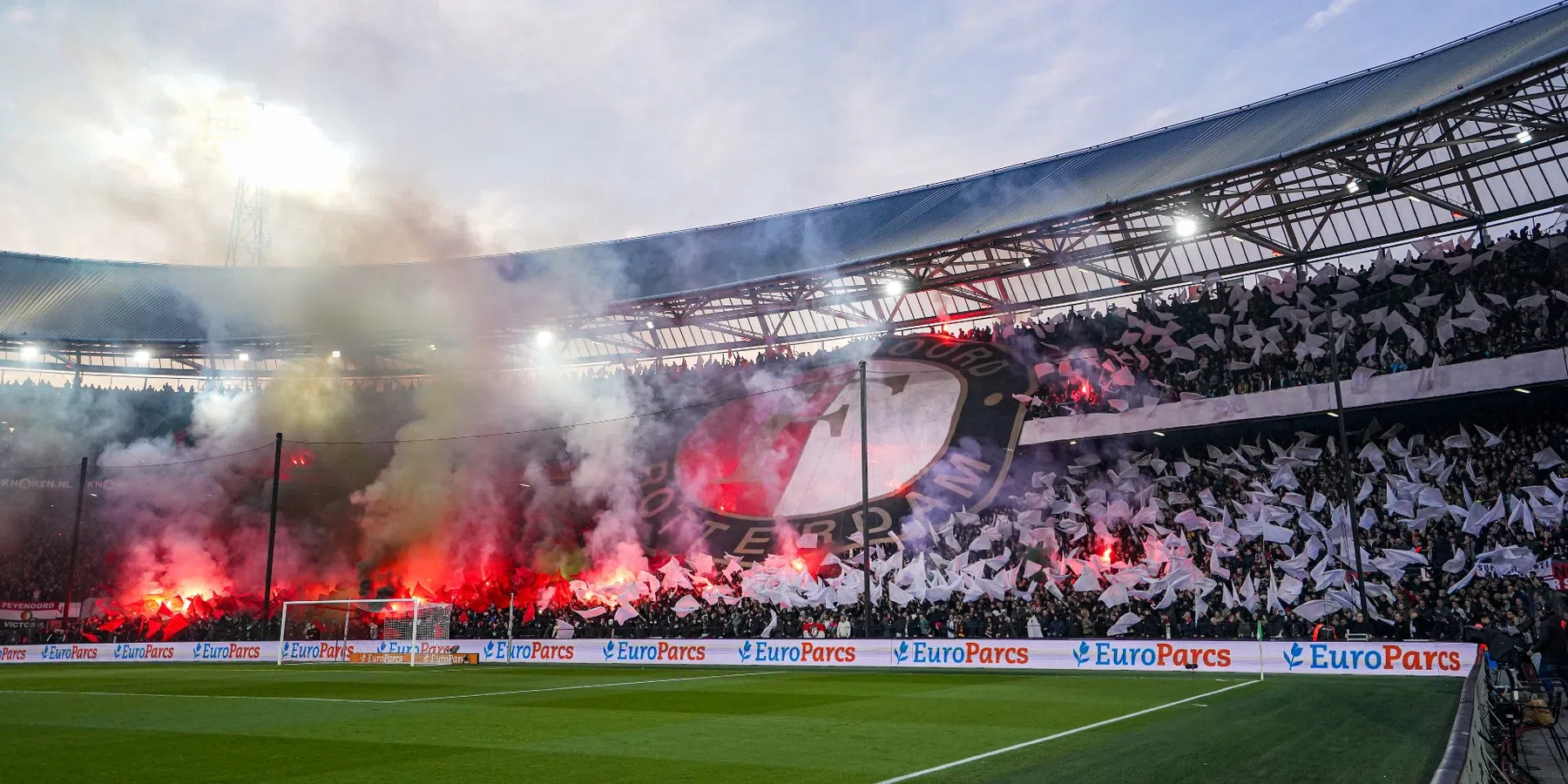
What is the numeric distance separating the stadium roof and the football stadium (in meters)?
0.27

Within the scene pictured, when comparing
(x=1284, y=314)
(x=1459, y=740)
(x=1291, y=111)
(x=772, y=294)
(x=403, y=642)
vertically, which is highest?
(x=1291, y=111)

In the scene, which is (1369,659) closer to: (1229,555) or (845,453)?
(1229,555)

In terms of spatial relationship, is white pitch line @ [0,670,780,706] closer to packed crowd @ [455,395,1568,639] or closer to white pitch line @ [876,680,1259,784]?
white pitch line @ [876,680,1259,784]

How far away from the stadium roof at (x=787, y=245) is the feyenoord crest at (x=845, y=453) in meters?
5.61

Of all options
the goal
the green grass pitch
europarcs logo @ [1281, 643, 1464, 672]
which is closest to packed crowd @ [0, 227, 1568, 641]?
europarcs logo @ [1281, 643, 1464, 672]

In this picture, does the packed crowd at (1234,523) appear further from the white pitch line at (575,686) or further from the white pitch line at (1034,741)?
the white pitch line at (1034,741)

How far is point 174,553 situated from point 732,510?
2623cm

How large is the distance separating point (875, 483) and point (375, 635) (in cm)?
1915

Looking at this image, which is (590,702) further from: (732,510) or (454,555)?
(454,555)

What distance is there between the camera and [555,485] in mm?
45250

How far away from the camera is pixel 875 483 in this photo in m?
39.9

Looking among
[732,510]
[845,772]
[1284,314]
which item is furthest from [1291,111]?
[845,772]

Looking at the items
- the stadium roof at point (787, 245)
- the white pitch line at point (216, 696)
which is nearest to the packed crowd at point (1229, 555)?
the stadium roof at point (787, 245)

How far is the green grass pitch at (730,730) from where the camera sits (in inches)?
351
